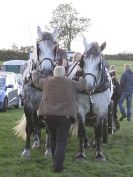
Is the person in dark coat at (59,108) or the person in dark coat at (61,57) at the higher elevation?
the person in dark coat at (61,57)

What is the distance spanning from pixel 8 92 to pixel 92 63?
13.4 metres

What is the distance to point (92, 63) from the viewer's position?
29.5 feet

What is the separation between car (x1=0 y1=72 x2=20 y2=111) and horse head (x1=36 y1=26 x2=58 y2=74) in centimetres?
1164

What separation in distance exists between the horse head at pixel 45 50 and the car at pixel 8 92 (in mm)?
11642

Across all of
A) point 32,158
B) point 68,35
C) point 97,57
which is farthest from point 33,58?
point 68,35

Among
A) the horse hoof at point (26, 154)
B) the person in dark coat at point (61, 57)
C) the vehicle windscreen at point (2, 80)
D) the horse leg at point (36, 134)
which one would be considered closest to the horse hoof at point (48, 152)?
the horse hoof at point (26, 154)

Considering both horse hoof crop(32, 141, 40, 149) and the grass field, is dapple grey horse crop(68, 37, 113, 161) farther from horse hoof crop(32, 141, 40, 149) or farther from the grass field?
horse hoof crop(32, 141, 40, 149)

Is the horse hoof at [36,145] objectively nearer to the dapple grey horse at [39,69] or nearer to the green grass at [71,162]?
the green grass at [71,162]

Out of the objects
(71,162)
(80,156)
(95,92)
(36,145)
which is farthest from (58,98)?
(36,145)

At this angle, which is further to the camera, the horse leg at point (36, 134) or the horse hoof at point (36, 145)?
the horse hoof at point (36, 145)

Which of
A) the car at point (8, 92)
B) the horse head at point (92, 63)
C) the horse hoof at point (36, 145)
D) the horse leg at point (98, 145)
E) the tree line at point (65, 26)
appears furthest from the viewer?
the tree line at point (65, 26)

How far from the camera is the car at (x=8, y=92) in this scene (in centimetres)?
2100

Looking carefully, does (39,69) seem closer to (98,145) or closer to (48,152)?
(48,152)

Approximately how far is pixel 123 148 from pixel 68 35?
53033 mm
